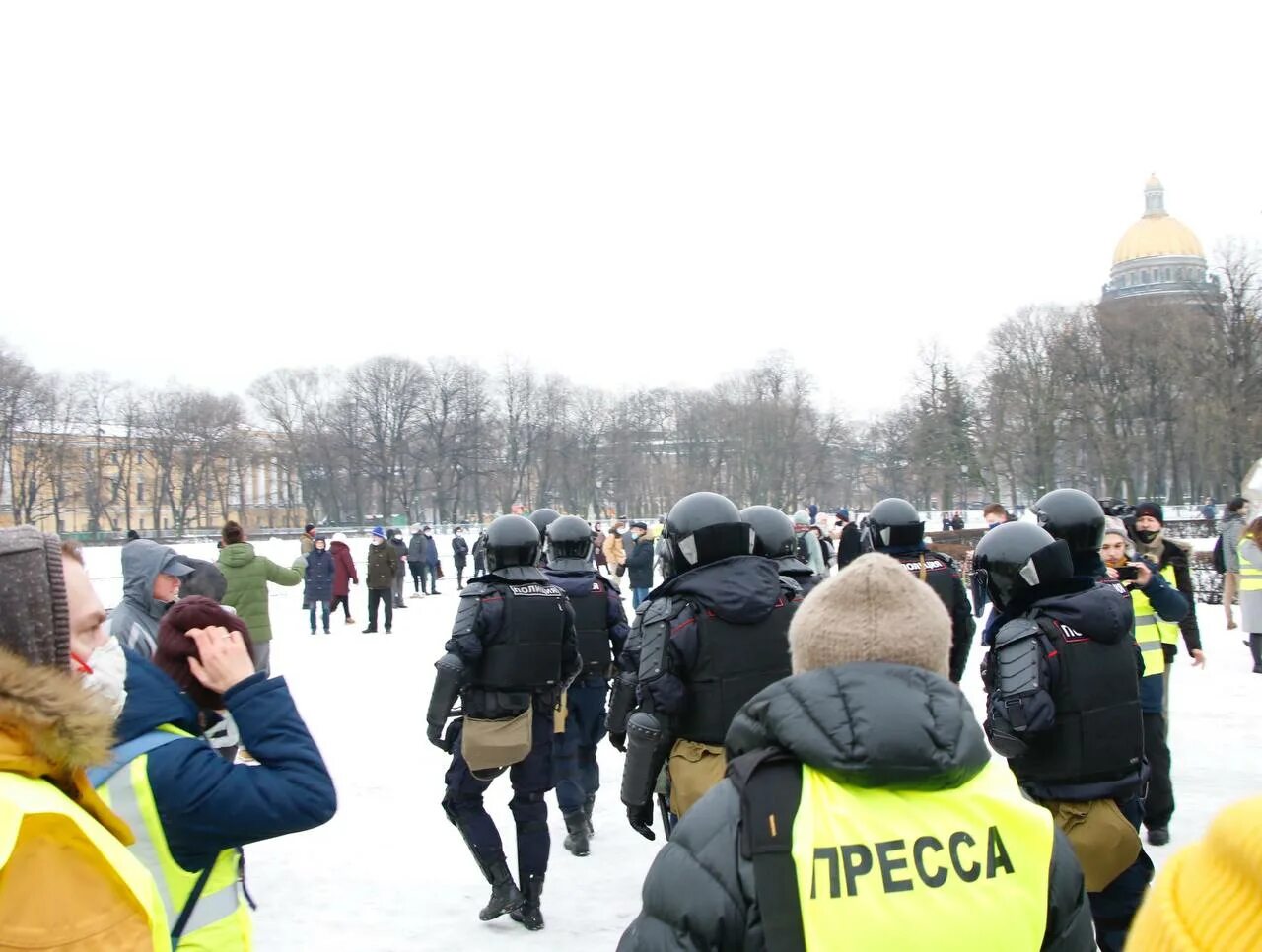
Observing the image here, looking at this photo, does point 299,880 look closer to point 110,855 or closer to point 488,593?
point 488,593

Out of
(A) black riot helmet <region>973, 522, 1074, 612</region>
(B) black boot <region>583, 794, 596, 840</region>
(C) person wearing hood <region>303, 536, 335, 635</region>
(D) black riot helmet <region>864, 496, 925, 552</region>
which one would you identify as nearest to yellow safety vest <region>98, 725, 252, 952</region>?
(A) black riot helmet <region>973, 522, 1074, 612</region>

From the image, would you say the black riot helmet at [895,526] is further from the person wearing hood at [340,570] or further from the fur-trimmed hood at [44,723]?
the person wearing hood at [340,570]

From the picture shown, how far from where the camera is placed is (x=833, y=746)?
193 centimetres

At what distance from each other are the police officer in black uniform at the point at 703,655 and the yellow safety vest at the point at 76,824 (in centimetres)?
317

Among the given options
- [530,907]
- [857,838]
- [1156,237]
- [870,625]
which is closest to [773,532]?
[530,907]

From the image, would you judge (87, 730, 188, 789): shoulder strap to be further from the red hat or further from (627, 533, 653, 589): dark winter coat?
(627, 533, 653, 589): dark winter coat

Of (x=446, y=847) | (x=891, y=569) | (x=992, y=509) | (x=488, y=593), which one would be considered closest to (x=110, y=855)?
(x=891, y=569)

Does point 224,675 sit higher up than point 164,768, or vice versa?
point 224,675

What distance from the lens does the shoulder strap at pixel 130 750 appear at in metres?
2.32

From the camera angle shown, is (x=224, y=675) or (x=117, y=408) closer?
(x=224, y=675)

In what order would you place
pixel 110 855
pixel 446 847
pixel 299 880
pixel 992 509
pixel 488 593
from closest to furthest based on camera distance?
pixel 110 855
pixel 488 593
pixel 299 880
pixel 446 847
pixel 992 509

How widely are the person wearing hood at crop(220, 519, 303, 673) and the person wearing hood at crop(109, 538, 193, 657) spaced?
601 centimetres

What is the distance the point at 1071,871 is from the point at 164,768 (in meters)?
1.88

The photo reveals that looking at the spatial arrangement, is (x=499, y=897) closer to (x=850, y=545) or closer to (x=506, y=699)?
(x=506, y=699)
